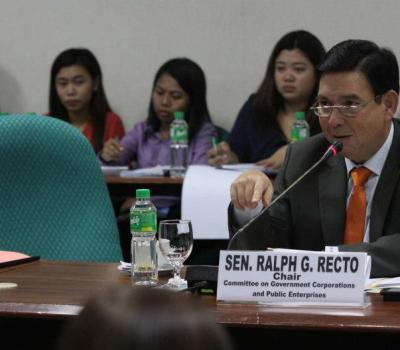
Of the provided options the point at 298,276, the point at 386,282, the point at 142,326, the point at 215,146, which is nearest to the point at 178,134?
the point at 215,146

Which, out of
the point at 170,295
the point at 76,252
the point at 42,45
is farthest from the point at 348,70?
the point at 42,45

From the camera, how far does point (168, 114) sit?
5191mm

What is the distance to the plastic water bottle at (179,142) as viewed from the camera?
497cm

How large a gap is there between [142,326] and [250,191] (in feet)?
5.39

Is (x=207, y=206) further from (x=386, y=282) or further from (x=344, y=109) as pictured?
(x=386, y=282)

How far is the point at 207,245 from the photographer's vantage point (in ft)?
12.7

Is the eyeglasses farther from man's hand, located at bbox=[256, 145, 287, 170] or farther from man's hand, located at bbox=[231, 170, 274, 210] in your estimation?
man's hand, located at bbox=[256, 145, 287, 170]

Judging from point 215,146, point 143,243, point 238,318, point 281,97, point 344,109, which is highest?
point 281,97

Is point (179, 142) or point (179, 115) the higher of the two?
point (179, 115)

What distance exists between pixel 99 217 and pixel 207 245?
111 cm

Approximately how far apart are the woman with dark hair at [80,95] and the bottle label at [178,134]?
61 cm

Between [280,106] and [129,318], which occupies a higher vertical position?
[280,106]

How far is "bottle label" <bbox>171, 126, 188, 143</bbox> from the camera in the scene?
4973 millimetres

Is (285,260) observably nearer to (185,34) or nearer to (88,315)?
(88,315)
